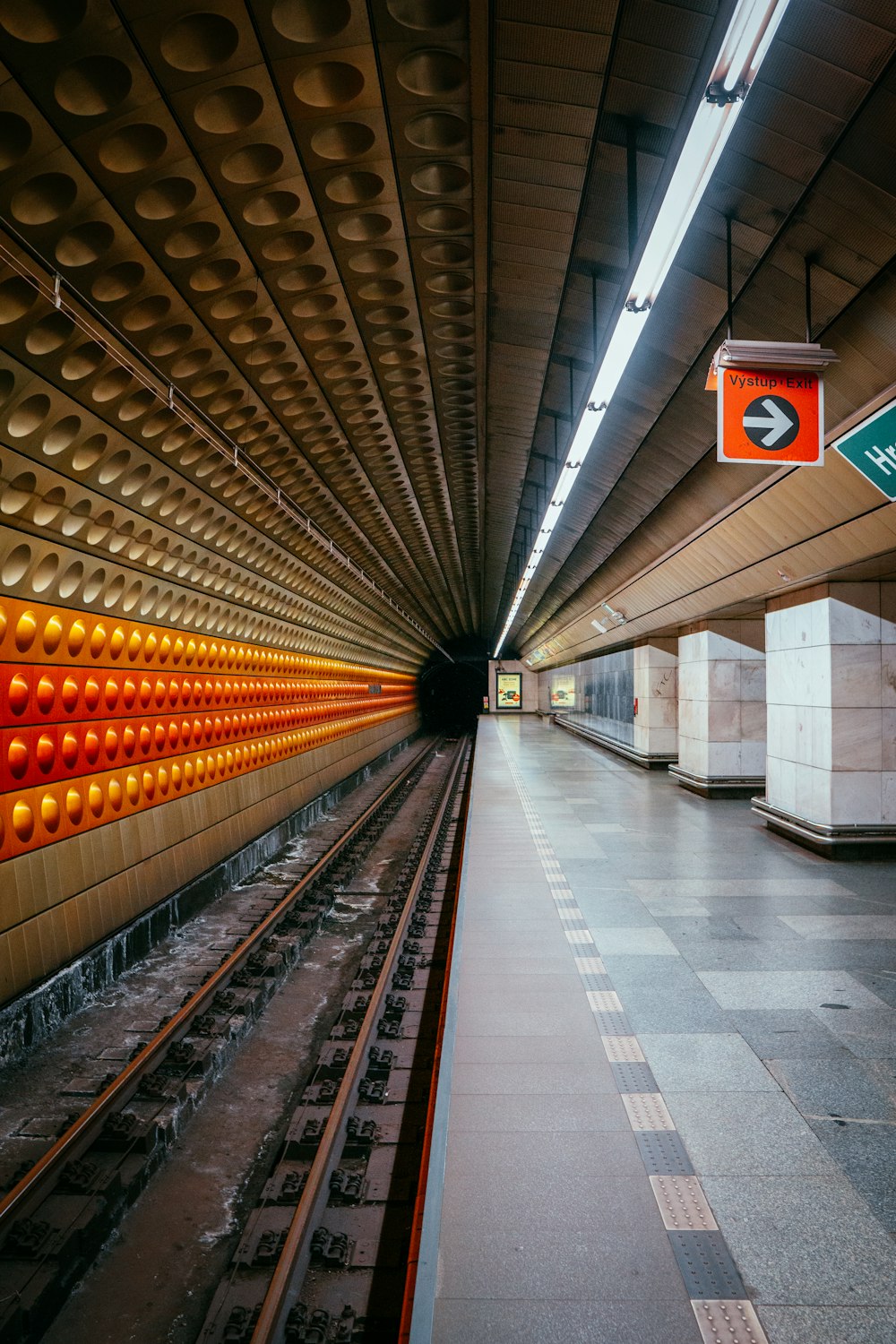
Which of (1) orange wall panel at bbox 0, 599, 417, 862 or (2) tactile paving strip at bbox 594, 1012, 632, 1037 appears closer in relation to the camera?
(2) tactile paving strip at bbox 594, 1012, 632, 1037

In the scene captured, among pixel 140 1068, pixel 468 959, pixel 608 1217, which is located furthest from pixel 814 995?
pixel 140 1068

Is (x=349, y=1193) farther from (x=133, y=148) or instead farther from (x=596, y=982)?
(x=133, y=148)

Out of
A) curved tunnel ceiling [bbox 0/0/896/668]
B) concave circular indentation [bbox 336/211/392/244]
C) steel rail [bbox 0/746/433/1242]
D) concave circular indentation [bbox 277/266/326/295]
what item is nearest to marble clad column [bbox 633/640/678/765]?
curved tunnel ceiling [bbox 0/0/896/668]

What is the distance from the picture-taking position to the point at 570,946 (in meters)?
5.91

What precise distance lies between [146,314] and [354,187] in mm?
1454

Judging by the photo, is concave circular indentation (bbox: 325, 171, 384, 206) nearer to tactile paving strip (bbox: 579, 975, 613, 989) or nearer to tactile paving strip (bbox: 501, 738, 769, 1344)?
tactile paving strip (bbox: 501, 738, 769, 1344)

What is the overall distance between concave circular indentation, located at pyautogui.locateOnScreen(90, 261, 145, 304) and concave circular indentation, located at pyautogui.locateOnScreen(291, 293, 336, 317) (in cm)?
129

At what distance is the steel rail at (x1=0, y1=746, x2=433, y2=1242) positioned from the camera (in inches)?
143

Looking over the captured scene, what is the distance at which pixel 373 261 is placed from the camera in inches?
198

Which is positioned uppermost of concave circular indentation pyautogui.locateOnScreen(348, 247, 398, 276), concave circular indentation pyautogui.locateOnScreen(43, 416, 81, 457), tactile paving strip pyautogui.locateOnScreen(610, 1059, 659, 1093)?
concave circular indentation pyautogui.locateOnScreen(348, 247, 398, 276)

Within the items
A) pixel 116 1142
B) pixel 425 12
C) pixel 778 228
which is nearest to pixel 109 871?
pixel 116 1142

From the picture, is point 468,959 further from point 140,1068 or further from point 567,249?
point 567,249

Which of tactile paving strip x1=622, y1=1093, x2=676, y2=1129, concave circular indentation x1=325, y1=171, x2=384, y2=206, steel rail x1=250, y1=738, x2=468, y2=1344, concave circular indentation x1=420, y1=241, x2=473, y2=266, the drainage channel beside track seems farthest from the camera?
concave circular indentation x1=420, y1=241, x2=473, y2=266

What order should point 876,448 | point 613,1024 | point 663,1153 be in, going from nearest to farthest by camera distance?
point 663,1153 → point 613,1024 → point 876,448
